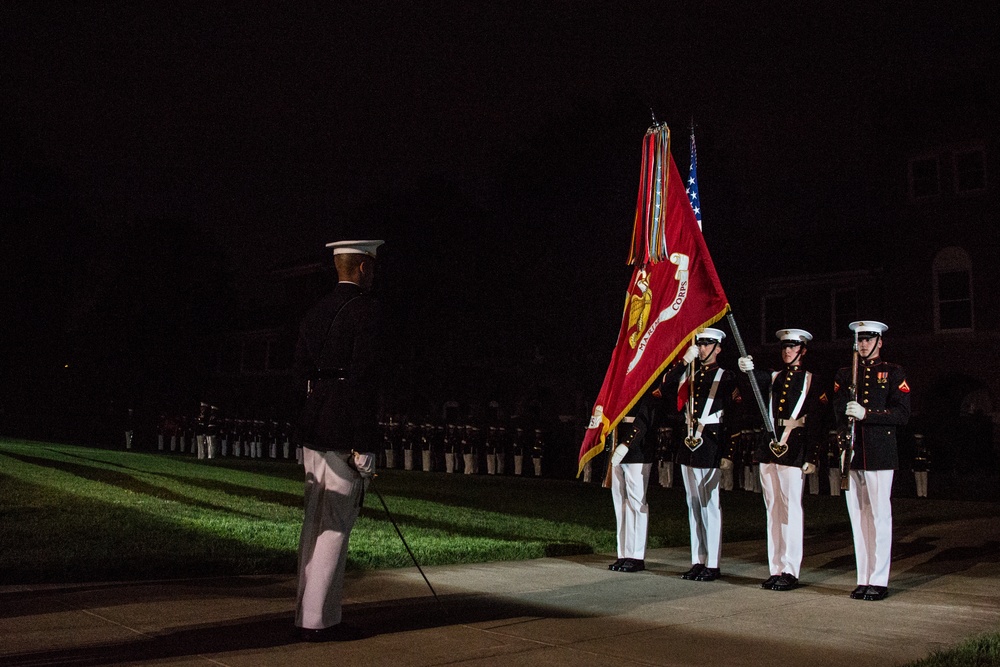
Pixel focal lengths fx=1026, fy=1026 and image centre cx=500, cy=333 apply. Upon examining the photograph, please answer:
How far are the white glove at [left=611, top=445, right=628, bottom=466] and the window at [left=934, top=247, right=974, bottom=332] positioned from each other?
25274mm

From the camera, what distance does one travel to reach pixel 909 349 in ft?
105

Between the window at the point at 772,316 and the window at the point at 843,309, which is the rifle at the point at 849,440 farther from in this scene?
the window at the point at 772,316

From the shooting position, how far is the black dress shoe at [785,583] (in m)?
8.19

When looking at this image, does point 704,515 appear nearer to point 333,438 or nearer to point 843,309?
point 333,438

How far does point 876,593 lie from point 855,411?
4.64ft

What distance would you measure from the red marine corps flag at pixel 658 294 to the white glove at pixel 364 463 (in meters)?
3.89

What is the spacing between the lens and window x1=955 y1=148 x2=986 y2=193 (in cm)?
3100

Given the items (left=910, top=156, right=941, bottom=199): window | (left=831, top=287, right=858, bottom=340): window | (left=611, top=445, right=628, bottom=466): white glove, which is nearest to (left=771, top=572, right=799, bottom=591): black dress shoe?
(left=611, top=445, right=628, bottom=466): white glove

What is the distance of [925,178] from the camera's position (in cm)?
3225

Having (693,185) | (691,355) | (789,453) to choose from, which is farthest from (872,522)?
(693,185)

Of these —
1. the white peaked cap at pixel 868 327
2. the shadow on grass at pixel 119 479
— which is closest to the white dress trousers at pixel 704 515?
the white peaked cap at pixel 868 327

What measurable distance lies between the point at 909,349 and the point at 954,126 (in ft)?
22.9

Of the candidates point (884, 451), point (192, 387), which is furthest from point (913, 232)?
point (192, 387)

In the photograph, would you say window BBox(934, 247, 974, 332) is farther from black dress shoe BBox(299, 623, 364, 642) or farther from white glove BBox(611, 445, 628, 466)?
black dress shoe BBox(299, 623, 364, 642)
